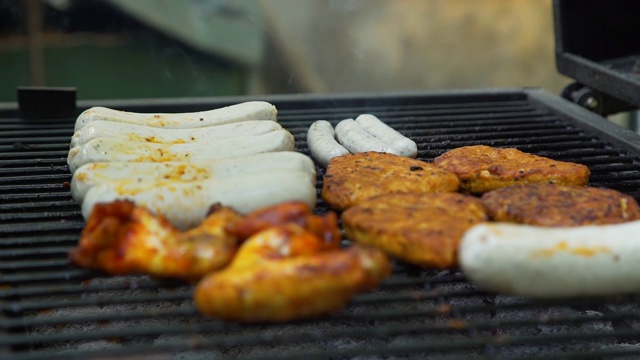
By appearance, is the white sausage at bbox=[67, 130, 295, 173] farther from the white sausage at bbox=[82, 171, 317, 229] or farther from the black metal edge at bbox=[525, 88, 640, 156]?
the black metal edge at bbox=[525, 88, 640, 156]

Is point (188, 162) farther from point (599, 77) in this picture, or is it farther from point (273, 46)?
point (273, 46)

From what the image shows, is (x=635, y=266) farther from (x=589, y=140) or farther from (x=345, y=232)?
(x=589, y=140)

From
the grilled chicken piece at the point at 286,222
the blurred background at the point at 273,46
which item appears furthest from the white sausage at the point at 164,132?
the blurred background at the point at 273,46

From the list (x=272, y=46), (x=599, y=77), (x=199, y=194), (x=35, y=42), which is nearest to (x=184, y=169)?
(x=199, y=194)

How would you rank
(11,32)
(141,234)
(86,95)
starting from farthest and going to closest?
(86,95) < (11,32) < (141,234)

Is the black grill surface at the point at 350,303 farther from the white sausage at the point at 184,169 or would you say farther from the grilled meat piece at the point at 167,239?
the white sausage at the point at 184,169

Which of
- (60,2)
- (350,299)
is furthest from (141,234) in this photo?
(60,2)

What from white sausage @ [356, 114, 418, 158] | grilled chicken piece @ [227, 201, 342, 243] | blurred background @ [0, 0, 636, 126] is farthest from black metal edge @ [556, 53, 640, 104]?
blurred background @ [0, 0, 636, 126]
